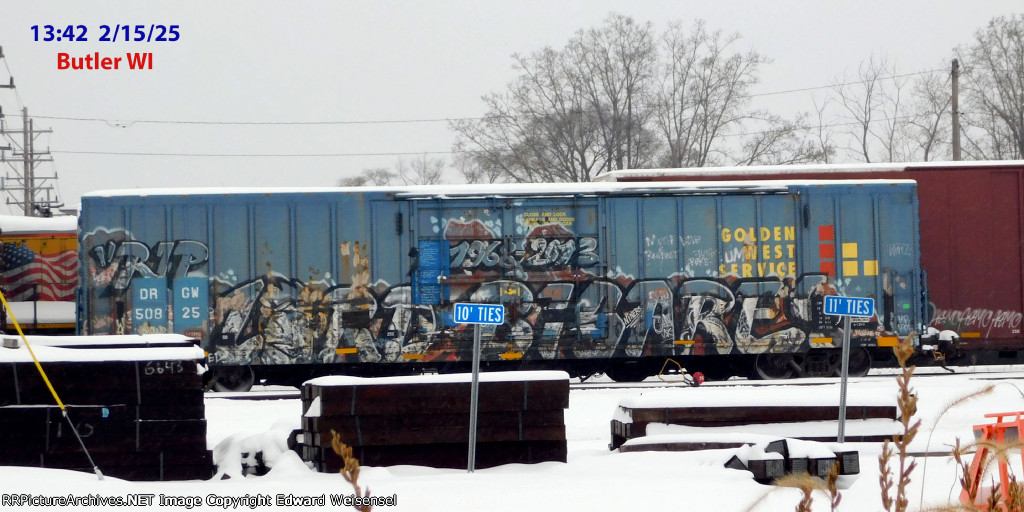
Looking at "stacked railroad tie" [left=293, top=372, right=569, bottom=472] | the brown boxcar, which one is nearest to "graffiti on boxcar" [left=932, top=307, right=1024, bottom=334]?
the brown boxcar

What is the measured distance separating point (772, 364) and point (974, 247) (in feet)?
12.3

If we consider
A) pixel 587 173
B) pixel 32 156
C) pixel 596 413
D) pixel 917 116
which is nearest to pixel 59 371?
pixel 596 413

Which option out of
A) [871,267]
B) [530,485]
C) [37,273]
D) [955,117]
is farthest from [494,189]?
[955,117]

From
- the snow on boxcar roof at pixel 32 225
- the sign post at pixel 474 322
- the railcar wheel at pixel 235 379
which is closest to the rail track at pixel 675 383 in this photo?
the railcar wheel at pixel 235 379

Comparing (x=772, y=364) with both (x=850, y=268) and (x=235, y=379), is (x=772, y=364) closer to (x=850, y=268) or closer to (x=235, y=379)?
(x=850, y=268)

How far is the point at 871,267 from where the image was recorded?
14.9 meters

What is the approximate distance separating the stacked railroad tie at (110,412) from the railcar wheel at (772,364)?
9.85m

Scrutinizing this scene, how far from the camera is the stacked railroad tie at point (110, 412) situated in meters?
7.11

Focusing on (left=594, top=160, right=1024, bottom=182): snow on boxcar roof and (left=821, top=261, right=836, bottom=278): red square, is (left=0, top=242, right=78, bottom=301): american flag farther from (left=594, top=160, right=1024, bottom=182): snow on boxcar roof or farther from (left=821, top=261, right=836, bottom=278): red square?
(left=821, top=261, right=836, bottom=278): red square

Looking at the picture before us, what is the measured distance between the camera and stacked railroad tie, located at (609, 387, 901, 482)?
763cm

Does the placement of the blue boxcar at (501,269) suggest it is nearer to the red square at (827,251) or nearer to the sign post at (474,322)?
the red square at (827,251)

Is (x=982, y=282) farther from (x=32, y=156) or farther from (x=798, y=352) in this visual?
(x=32, y=156)

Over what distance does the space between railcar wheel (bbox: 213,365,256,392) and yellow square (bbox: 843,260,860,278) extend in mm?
8713

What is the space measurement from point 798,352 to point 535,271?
4148 mm
